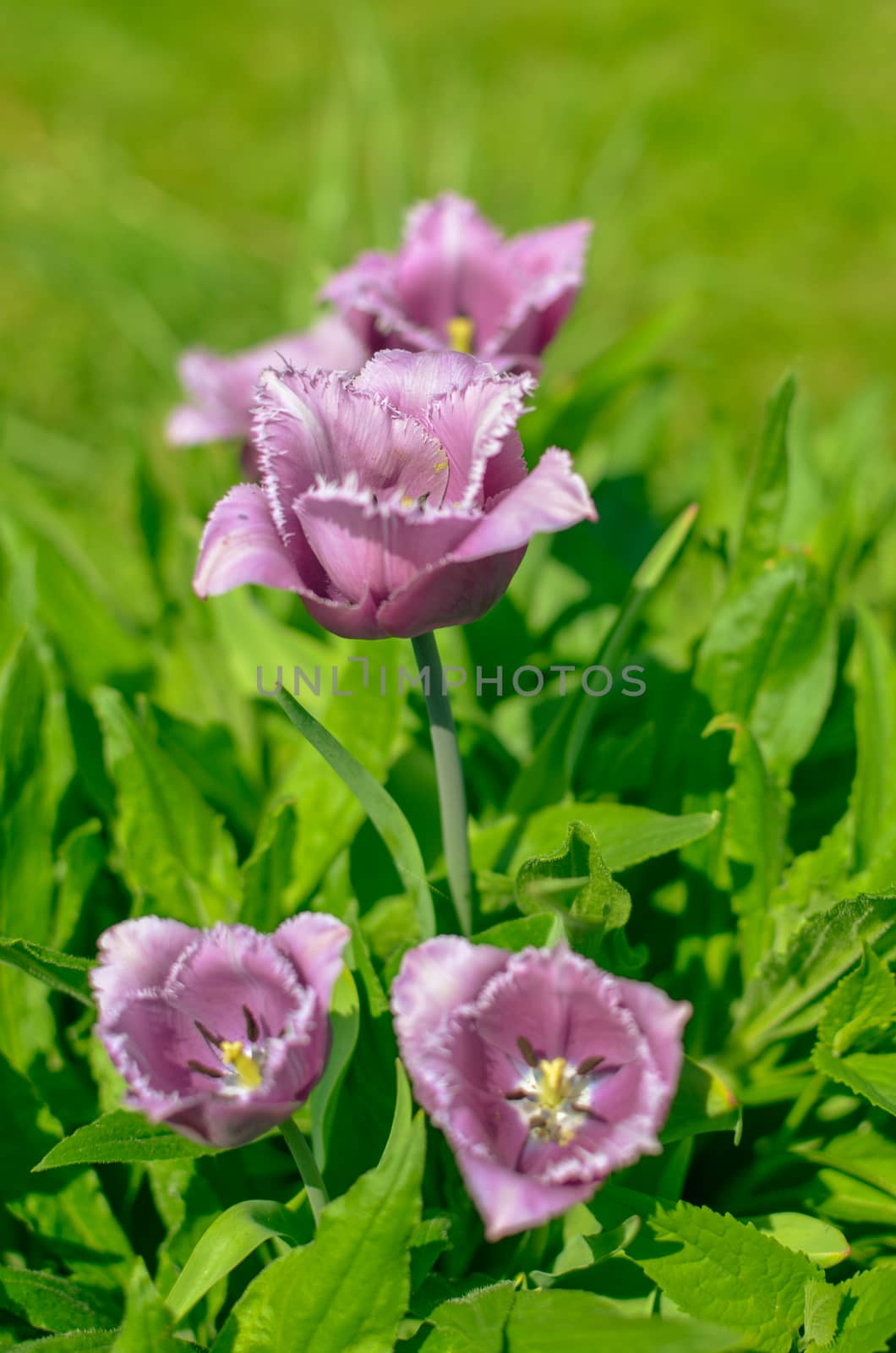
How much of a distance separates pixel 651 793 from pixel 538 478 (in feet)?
2.38

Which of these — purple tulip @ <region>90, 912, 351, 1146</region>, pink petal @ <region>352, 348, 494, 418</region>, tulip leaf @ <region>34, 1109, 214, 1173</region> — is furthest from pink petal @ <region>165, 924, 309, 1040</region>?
pink petal @ <region>352, 348, 494, 418</region>

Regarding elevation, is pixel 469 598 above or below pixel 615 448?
below

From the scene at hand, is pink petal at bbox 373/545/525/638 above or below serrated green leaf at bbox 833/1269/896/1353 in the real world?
above

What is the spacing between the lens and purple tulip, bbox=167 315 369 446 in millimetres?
1722

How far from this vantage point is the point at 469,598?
3.03 ft

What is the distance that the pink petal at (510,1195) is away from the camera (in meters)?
0.79

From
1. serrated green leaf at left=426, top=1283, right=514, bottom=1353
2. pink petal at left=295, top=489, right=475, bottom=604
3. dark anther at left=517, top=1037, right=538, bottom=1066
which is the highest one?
pink petal at left=295, top=489, right=475, bottom=604

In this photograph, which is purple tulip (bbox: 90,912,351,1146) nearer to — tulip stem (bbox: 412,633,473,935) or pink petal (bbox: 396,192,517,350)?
tulip stem (bbox: 412,633,473,935)

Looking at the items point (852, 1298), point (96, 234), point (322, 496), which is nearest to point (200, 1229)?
point (852, 1298)

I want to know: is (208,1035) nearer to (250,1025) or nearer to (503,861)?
(250,1025)

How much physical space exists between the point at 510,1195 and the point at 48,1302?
0.60m

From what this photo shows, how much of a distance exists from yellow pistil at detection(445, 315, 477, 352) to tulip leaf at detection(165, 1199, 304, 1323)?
3.52 feet

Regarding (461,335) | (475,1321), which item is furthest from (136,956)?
(461,335)

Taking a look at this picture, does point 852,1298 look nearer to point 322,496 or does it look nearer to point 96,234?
point 322,496
